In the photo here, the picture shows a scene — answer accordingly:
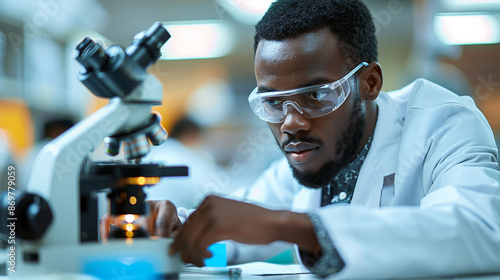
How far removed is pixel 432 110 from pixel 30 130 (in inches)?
136

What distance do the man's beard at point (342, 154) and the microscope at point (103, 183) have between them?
62cm

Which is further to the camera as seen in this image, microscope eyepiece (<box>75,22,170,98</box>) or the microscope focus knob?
microscope eyepiece (<box>75,22,170,98</box>)

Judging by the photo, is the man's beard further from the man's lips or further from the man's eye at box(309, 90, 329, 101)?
the man's eye at box(309, 90, 329, 101)

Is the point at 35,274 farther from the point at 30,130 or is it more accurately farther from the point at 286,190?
the point at 30,130

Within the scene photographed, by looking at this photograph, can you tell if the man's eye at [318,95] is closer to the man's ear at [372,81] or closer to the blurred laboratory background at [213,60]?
the man's ear at [372,81]

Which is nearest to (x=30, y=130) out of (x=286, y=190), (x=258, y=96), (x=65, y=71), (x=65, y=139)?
(x=65, y=71)

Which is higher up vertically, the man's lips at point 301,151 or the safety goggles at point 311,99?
the safety goggles at point 311,99

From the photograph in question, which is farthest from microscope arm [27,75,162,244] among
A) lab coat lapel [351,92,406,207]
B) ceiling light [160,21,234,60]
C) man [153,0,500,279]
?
ceiling light [160,21,234,60]

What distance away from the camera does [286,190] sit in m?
2.20

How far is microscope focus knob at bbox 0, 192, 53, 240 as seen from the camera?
94 centimetres

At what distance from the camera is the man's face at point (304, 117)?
155 centimetres

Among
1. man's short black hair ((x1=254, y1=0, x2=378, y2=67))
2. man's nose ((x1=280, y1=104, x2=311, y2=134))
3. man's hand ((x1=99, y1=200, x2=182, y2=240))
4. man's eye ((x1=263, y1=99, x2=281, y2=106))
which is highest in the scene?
man's short black hair ((x1=254, y1=0, x2=378, y2=67))

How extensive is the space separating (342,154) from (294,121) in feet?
0.92

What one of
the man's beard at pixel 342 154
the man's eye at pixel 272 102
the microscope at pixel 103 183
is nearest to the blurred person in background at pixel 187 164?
the man's beard at pixel 342 154
